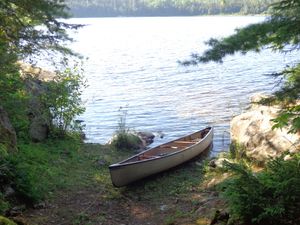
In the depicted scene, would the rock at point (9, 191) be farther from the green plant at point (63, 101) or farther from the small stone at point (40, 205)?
the green plant at point (63, 101)

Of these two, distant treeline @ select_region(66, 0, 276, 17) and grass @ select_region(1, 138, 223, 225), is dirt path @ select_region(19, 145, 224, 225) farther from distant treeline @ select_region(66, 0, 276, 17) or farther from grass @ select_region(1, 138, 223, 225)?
distant treeline @ select_region(66, 0, 276, 17)

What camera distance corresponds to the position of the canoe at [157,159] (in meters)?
10.4

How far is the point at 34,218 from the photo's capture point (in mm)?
7906

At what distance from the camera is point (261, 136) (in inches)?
408

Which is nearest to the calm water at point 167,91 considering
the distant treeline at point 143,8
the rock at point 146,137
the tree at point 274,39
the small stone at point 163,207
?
the rock at point 146,137

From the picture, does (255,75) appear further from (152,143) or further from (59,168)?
(59,168)

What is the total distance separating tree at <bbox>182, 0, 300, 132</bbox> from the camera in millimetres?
5297

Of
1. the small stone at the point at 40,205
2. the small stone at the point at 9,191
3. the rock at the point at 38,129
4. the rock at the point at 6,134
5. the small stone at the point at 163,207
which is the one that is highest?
the rock at the point at 6,134

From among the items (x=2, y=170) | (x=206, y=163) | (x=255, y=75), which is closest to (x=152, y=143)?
(x=206, y=163)

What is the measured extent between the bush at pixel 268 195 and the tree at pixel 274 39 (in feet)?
2.33

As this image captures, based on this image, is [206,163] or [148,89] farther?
[148,89]

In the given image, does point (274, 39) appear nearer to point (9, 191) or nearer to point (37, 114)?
point (9, 191)

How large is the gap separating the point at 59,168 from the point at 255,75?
21943 mm

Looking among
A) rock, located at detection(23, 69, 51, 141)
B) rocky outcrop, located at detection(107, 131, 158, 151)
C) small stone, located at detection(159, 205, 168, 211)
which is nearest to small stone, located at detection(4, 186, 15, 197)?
small stone, located at detection(159, 205, 168, 211)
